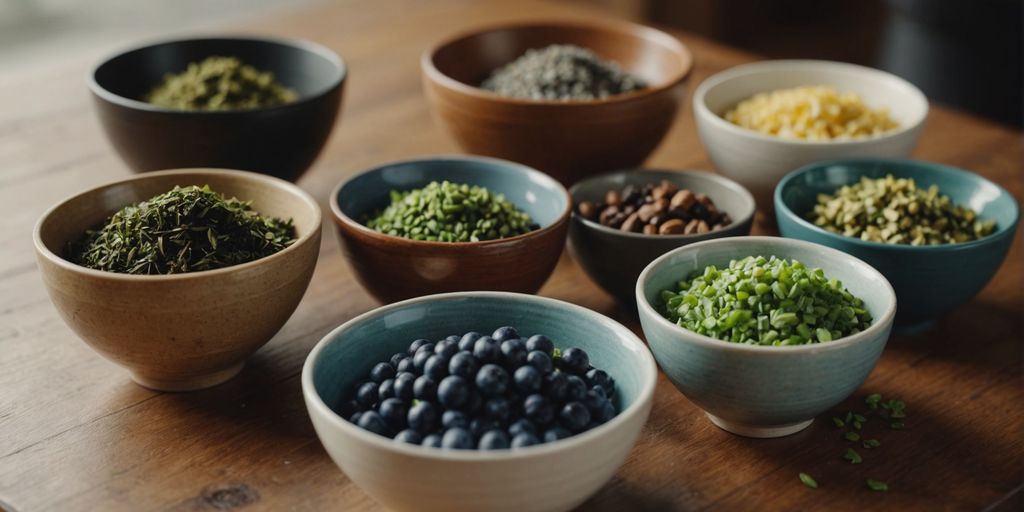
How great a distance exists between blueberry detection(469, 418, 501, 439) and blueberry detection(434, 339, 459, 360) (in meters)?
0.11

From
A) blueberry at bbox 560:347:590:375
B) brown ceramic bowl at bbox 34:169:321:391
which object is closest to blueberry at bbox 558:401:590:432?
blueberry at bbox 560:347:590:375

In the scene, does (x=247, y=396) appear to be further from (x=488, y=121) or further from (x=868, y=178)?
(x=868, y=178)

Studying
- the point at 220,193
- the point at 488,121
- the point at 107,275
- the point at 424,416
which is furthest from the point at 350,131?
the point at 424,416

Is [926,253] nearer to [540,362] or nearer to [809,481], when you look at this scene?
[809,481]

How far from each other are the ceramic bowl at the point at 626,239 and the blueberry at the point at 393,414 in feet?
1.76

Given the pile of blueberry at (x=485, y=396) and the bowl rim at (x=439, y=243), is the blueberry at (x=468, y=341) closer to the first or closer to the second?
the pile of blueberry at (x=485, y=396)

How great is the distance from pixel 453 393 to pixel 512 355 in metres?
0.10

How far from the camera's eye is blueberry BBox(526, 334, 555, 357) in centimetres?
133

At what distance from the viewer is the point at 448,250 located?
1.56 metres

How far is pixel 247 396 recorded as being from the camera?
4.97 ft

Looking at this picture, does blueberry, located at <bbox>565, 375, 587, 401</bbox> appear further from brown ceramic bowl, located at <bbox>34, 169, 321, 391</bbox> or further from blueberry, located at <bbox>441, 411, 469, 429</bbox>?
brown ceramic bowl, located at <bbox>34, 169, 321, 391</bbox>

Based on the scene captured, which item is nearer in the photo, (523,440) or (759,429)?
(523,440)

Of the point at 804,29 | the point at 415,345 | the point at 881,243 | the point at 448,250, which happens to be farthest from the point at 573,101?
the point at 804,29

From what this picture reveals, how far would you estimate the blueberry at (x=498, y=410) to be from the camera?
1229 mm
